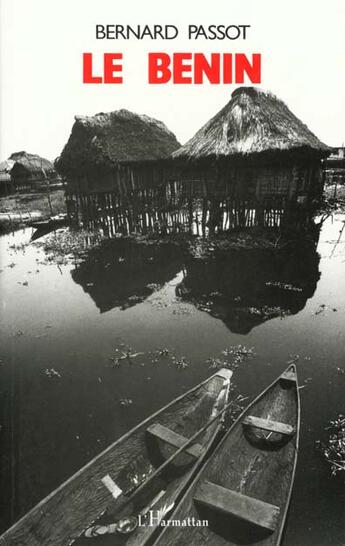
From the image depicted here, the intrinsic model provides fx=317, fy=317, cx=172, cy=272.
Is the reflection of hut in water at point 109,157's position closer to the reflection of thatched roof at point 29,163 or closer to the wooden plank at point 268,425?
the wooden plank at point 268,425

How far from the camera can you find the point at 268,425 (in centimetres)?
380

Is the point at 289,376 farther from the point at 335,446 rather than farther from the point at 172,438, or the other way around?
the point at 172,438

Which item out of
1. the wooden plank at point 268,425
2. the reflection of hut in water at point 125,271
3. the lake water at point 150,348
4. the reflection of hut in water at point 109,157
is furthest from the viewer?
the reflection of hut in water at point 109,157

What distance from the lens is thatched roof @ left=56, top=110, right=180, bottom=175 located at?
53.0 feet

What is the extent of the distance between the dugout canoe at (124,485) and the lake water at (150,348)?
32.2 inches

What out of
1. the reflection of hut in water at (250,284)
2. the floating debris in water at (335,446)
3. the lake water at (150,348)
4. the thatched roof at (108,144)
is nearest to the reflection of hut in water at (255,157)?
the reflection of hut in water at (250,284)

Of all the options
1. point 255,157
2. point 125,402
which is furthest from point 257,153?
point 125,402

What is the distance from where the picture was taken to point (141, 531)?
2.90 meters

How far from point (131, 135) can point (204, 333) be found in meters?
15.0

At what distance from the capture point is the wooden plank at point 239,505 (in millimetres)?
2841

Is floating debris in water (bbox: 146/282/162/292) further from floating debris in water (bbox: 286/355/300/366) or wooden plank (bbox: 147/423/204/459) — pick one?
wooden plank (bbox: 147/423/204/459)

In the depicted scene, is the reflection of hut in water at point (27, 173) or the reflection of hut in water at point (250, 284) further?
the reflection of hut in water at point (27, 173)

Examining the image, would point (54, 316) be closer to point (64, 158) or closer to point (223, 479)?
point (223, 479)

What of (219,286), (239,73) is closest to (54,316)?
(219,286)
